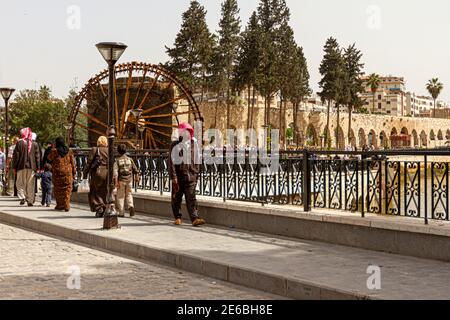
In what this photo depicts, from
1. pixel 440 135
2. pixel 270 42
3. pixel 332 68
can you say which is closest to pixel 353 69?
pixel 332 68

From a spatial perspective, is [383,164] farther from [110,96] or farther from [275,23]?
[275,23]

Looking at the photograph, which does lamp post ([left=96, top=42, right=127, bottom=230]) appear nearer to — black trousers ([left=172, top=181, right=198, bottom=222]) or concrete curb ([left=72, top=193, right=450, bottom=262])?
black trousers ([left=172, top=181, right=198, bottom=222])

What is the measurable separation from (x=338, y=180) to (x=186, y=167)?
9.06ft

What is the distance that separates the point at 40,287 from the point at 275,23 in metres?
59.5

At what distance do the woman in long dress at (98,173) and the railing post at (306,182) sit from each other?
4701 mm

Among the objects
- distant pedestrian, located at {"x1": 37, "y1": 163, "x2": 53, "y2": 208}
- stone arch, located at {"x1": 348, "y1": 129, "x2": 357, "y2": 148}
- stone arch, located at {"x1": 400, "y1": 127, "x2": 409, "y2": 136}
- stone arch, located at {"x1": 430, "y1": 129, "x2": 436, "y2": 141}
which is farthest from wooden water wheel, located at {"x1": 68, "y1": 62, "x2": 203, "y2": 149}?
stone arch, located at {"x1": 430, "y1": 129, "x2": 436, "y2": 141}

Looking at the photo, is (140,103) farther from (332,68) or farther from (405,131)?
(405,131)

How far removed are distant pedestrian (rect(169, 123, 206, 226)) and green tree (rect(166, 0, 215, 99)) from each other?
46.0m

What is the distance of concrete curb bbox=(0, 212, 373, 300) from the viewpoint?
5.79 metres

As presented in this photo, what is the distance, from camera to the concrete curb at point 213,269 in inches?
228

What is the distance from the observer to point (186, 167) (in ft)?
Answer: 34.6

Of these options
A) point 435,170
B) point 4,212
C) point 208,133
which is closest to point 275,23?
point 208,133

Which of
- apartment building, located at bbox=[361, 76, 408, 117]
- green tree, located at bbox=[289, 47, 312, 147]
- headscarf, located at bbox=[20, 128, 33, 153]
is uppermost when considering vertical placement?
apartment building, located at bbox=[361, 76, 408, 117]
